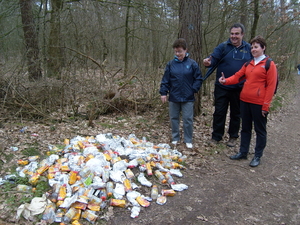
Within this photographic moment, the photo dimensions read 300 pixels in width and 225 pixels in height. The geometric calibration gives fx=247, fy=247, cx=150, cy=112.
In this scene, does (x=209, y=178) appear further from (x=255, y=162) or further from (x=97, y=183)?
(x=97, y=183)

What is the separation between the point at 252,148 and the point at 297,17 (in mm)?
5907

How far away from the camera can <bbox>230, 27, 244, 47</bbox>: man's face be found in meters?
4.01

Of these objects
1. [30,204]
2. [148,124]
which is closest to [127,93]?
[148,124]

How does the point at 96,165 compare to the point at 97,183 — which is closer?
the point at 97,183

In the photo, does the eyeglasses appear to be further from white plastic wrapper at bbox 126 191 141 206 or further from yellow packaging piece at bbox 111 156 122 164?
white plastic wrapper at bbox 126 191 141 206

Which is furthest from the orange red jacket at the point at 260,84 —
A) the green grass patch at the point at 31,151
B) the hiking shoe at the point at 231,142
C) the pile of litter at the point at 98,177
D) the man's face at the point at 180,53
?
the green grass patch at the point at 31,151

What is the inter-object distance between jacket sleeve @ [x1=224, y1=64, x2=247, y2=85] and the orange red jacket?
0.23 feet

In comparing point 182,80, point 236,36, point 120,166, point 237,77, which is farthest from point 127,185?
point 236,36

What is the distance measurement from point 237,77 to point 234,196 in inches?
72.4

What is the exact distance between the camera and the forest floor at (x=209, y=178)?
267 cm

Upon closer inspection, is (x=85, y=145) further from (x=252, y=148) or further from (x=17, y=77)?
(x=252, y=148)

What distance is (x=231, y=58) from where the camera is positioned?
4180mm

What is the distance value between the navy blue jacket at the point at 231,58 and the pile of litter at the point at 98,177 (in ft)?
5.33

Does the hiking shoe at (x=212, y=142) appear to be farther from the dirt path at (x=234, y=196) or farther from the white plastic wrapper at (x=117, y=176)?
the white plastic wrapper at (x=117, y=176)
